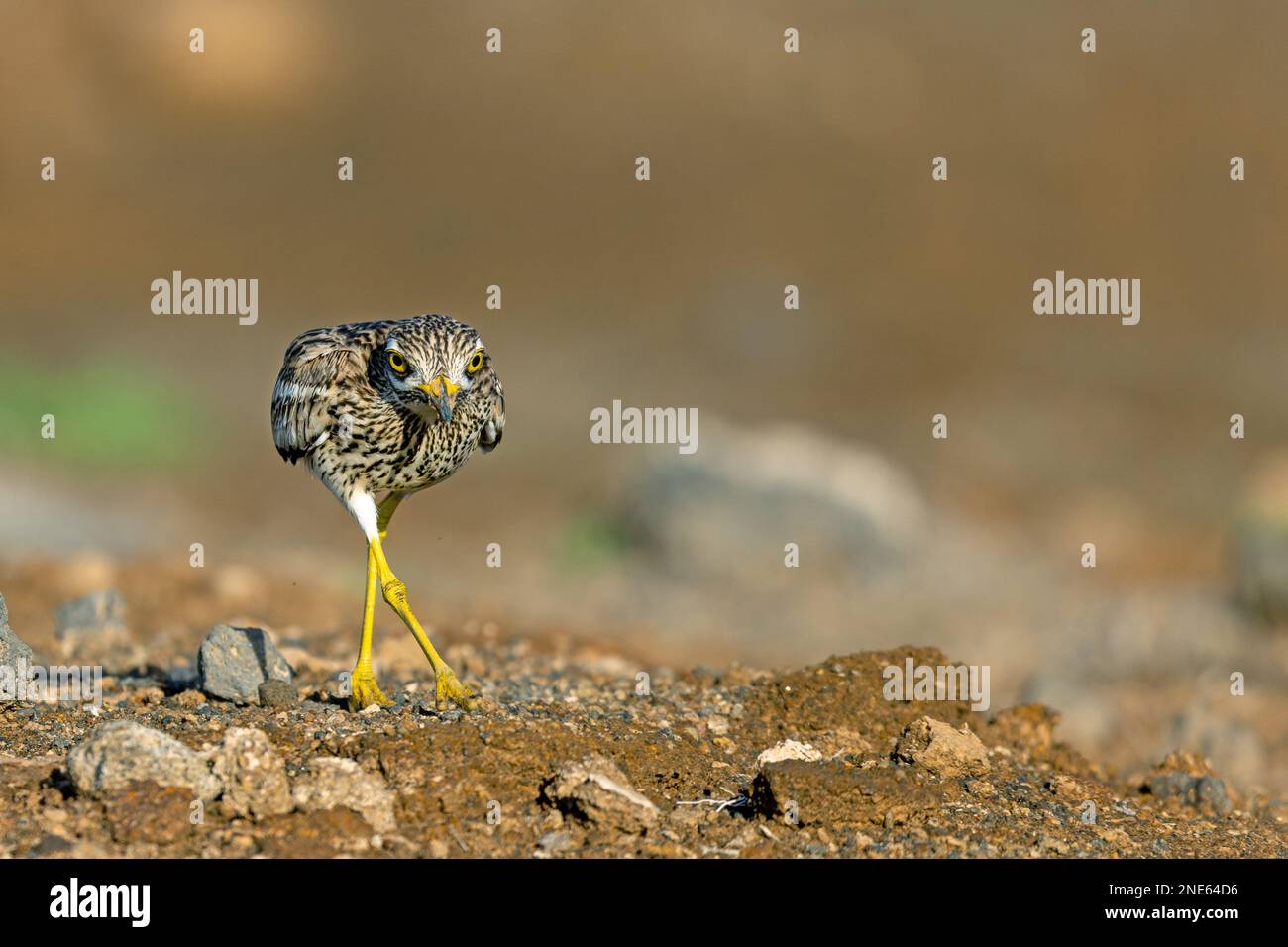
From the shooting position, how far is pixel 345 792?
22.0 ft

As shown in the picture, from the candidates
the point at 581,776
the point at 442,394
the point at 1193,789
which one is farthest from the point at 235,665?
the point at 1193,789

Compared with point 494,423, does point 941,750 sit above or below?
below

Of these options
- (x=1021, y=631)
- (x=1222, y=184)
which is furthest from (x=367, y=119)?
(x=1021, y=631)

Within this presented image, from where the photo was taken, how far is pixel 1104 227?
2755 cm

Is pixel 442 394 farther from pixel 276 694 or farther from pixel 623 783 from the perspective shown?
pixel 623 783

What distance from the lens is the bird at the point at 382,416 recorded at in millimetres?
8156

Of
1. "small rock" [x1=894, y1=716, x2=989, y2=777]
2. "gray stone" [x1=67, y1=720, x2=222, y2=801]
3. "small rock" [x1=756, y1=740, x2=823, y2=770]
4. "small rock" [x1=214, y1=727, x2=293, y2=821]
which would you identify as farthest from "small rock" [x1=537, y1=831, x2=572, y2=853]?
"small rock" [x1=894, y1=716, x2=989, y2=777]

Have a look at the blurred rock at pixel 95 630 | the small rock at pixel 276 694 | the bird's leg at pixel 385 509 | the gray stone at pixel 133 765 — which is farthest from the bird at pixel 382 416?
the blurred rock at pixel 95 630

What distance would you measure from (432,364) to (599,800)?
100 inches

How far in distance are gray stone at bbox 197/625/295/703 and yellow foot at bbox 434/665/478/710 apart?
105cm

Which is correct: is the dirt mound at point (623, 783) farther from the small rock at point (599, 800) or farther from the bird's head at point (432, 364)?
the bird's head at point (432, 364)

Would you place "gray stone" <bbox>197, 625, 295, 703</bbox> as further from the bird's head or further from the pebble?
the pebble

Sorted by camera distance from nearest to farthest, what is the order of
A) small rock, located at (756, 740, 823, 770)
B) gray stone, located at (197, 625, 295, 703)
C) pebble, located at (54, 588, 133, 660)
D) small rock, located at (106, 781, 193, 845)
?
1. small rock, located at (106, 781, 193, 845)
2. small rock, located at (756, 740, 823, 770)
3. gray stone, located at (197, 625, 295, 703)
4. pebble, located at (54, 588, 133, 660)

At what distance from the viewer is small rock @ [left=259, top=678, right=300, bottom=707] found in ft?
28.2
